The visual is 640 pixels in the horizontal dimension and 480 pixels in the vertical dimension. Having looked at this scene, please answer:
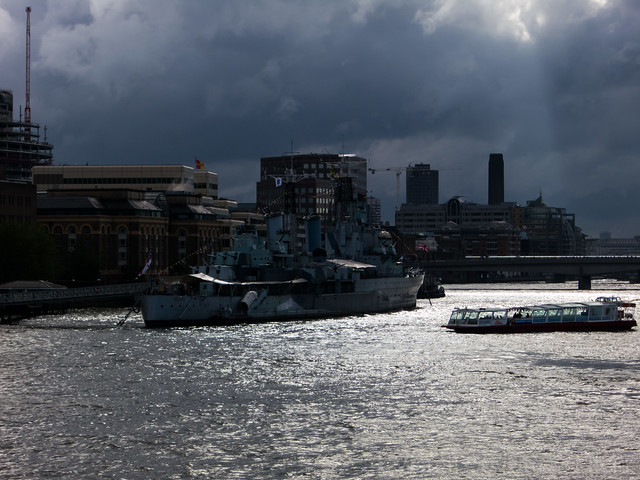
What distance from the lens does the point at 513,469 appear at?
4541cm

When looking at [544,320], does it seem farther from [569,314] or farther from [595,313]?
[595,313]

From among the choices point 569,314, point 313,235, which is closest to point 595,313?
point 569,314

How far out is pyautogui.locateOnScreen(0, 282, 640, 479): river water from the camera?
152 feet

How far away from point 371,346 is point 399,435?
A: 36.7m

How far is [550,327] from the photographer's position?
351 feet

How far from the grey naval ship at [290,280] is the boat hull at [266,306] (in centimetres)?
9

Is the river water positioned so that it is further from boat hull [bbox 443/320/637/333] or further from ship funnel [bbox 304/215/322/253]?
ship funnel [bbox 304/215/322/253]

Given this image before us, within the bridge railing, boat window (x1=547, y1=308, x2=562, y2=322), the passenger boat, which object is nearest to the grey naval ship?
the bridge railing

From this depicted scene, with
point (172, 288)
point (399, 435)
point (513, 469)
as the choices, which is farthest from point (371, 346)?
point (513, 469)

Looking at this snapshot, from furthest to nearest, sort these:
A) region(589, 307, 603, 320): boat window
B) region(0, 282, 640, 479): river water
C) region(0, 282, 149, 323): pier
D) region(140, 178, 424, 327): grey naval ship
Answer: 1. region(0, 282, 149, 323): pier
2. region(589, 307, 603, 320): boat window
3. region(140, 178, 424, 327): grey naval ship
4. region(0, 282, 640, 479): river water

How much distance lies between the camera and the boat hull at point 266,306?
10394 cm

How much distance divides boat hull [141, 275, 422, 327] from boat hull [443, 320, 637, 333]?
17590mm

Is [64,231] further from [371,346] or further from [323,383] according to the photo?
[323,383]

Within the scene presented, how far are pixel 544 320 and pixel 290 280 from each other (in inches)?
1078
